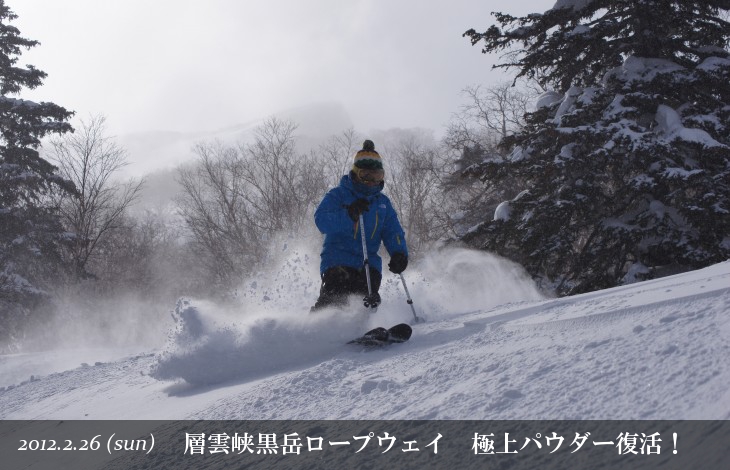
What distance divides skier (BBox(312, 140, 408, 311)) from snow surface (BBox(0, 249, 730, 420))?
16.8 inches

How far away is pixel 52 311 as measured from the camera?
2061 cm

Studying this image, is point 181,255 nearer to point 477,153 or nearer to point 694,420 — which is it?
point 477,153

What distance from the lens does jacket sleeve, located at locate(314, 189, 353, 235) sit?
565cm

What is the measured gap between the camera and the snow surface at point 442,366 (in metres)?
2.18

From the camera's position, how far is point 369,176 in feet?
19.0

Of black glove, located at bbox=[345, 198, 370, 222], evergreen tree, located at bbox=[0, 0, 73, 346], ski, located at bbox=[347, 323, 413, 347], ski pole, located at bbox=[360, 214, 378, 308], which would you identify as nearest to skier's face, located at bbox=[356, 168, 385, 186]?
black glove, located at bbox=[345, 198, 370, 222]

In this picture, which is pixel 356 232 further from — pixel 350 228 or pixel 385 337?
pixel 385 337

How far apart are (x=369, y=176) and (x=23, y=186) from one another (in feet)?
64.8

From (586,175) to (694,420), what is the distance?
8.53 m

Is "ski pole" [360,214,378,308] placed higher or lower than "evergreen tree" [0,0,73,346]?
lower

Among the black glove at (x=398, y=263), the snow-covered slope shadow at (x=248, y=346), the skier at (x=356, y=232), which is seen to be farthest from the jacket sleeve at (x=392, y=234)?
the snow-covered slope shadow at (x=248, y=346)

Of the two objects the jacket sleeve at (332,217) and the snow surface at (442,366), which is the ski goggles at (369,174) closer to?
the jacket sleeve at (332,217)

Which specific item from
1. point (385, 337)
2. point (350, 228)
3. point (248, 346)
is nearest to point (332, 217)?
point (350, 228)

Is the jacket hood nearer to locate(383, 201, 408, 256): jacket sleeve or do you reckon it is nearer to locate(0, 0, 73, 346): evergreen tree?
locate(383, 201, 408, 256): jacket sleeve
